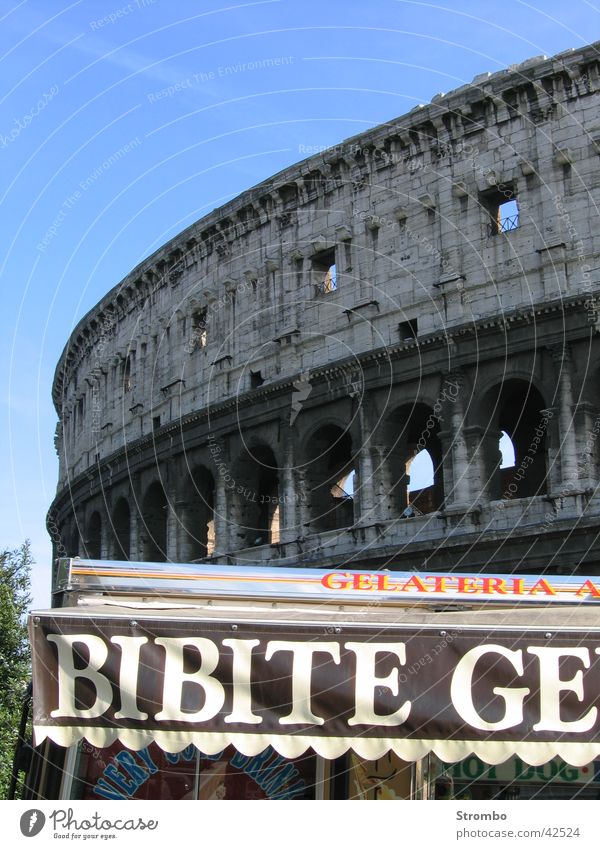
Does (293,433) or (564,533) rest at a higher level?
(293,433)

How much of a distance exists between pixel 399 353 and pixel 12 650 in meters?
16.2

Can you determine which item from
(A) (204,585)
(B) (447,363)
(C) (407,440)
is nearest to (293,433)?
(C) (407,440)

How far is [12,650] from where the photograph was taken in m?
16.5

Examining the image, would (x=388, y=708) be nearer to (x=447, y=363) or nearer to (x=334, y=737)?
(x=334, y=737)

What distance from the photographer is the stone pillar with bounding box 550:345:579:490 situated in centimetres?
2641

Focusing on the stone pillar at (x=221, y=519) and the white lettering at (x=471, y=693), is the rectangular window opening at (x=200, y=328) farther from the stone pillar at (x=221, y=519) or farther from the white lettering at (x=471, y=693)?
the white lettering at (x=471, y=693)

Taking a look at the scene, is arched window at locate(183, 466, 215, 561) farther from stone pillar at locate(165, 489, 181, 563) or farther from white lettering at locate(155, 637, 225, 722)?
white lettering at locate(155, 637, 225, 722)

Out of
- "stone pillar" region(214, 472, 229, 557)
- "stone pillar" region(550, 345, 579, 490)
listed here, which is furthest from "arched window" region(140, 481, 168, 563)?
"stone pillar" region(550, 345, 579, 490)

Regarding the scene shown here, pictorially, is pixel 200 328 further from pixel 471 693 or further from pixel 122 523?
pixel 471 693

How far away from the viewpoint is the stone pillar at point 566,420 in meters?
26.4

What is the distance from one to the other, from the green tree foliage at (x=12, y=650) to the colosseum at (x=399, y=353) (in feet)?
41.5

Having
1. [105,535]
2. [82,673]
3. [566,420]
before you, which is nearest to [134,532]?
[105,535]
